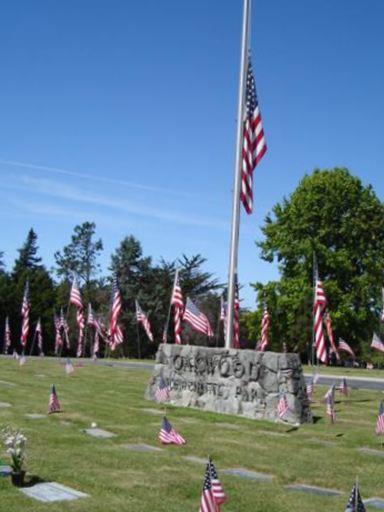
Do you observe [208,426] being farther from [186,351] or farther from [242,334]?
[242,334]

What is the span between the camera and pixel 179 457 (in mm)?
10438

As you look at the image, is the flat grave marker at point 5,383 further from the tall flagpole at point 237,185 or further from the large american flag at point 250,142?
the large american flag at point 250,142

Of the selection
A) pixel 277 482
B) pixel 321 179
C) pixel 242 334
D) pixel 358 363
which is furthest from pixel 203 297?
pixel 277 482

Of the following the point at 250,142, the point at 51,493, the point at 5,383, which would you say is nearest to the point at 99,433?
the point at 51,493

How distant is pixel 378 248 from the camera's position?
48656mm

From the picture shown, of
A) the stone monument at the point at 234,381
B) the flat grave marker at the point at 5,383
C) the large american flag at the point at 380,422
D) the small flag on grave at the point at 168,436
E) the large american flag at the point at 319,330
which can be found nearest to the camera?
the small flag on grave at the point at 168,436

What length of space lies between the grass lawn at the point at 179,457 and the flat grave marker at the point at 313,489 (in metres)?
0.19

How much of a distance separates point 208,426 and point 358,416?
5.06 m

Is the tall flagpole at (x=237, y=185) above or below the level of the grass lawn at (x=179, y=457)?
above

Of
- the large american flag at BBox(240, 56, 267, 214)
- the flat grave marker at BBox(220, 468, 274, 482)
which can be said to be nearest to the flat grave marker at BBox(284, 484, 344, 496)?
the flat grave marker at BBox(220, 468, 274, 482)

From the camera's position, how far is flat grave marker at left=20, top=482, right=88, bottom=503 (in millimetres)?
7488

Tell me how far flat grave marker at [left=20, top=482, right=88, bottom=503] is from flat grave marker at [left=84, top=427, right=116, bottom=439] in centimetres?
409

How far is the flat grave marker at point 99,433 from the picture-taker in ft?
40.1

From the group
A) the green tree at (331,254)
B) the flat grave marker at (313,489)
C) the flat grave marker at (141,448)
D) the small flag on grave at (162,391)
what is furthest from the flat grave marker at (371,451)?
the green tree at (331,254)
